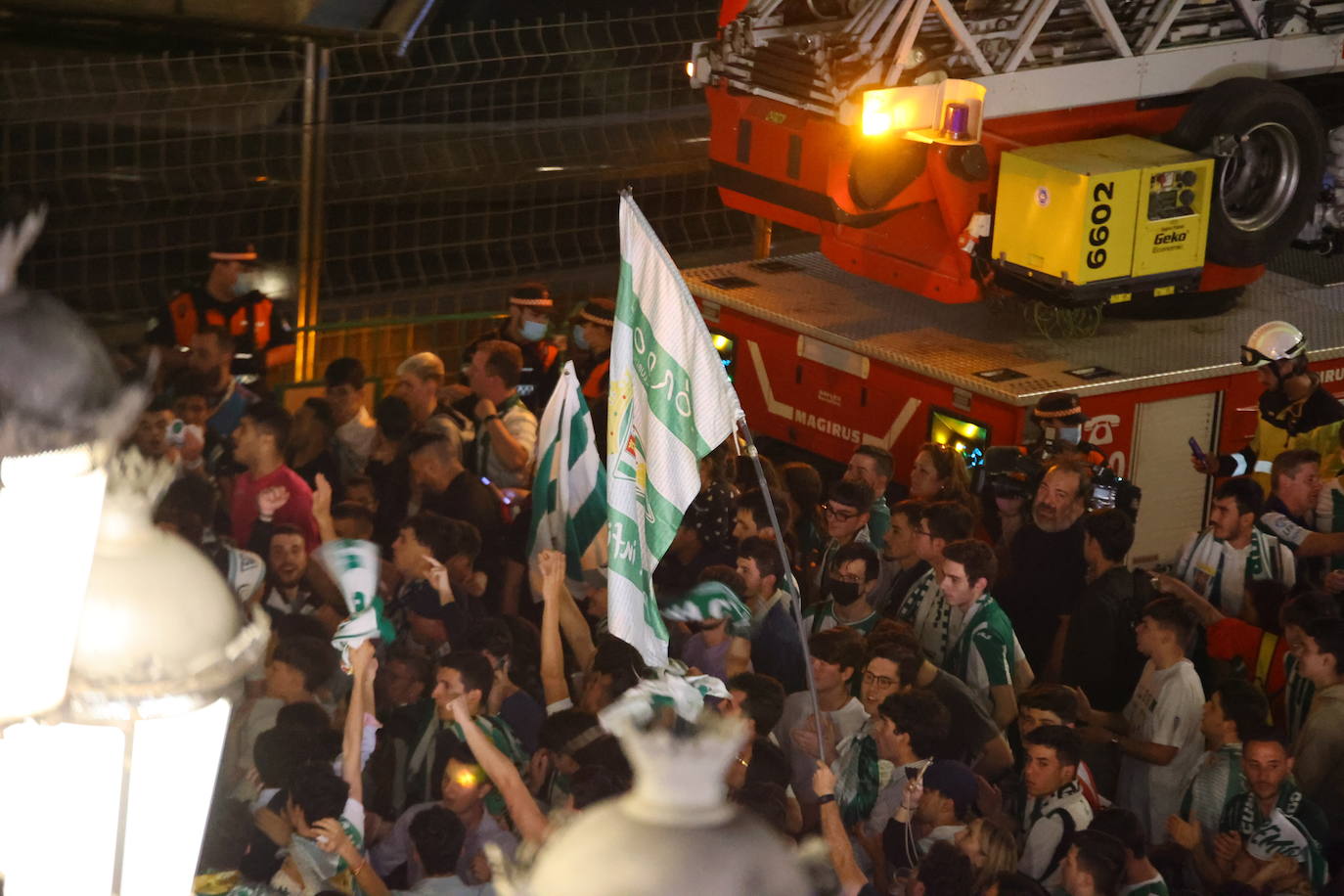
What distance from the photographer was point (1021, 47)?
9828mm

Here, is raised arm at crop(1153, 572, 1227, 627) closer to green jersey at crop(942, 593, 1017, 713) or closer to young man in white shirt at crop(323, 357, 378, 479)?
green jersey at crop(942, 593, 1017, 713)

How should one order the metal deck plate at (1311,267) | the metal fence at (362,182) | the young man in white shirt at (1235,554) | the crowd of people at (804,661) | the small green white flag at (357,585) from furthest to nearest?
the metal fence at (362,182)
the metal deck plate at (1311,267)
the young man in white shirt at (1235,554)
the small green white flag at (357,585)
the crowd of people at (804,661)

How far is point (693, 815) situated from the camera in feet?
6.42

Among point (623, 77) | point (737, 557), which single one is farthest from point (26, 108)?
point (737, 557)

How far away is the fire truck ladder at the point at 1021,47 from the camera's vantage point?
977 cm

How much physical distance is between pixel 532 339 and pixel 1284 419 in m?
3.55

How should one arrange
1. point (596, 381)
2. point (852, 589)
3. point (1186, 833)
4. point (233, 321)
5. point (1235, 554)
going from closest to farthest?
point (1186, 833)
point (852, 589)
point (1235, 554)
point (596, 381)
point (233, 321)

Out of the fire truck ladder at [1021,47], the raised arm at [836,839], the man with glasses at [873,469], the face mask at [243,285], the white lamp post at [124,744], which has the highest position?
the white lamp post at [124,744]

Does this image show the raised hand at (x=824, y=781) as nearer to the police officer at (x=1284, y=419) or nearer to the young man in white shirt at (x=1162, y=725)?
the young man in white shirt at (x=1162, y=725)

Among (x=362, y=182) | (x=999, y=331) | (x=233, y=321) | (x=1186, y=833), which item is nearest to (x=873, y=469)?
(x=999, y=331)

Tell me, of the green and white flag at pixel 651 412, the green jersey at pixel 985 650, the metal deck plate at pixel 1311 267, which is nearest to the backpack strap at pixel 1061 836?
the green jersey at pixel 985 650

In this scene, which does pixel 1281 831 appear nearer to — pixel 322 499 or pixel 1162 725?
pixel 1162 725

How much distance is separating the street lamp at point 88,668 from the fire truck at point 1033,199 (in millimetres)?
7595

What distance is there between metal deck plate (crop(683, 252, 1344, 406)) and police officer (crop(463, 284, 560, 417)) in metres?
1.28
